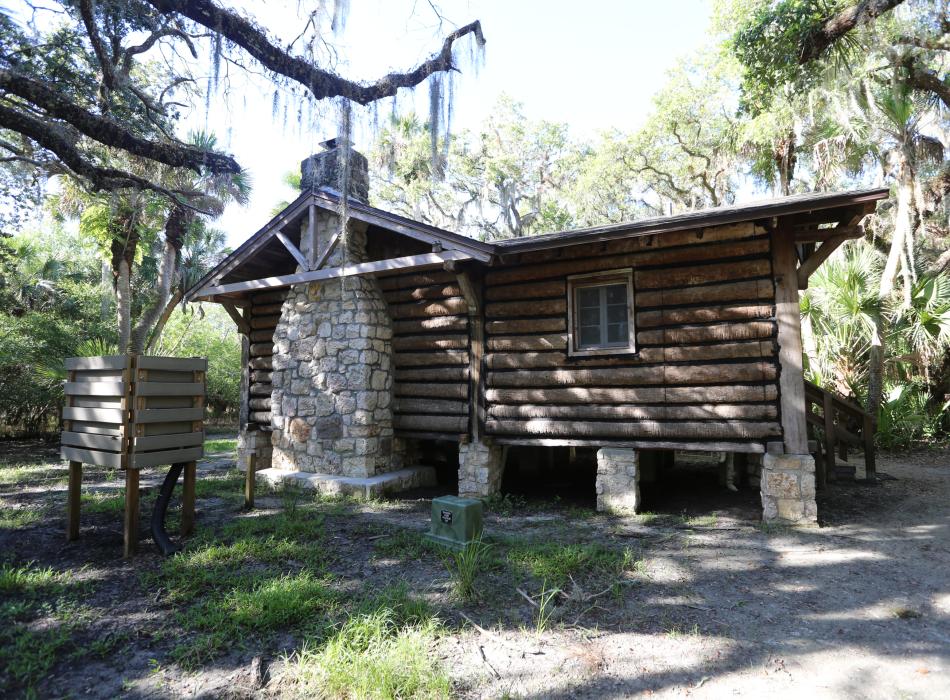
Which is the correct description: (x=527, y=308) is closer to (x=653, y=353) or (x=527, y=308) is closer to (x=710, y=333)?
(x=653, y=353)

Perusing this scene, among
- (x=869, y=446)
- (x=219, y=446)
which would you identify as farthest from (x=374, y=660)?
(x=219, y=446)

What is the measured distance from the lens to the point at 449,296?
27.5 ft

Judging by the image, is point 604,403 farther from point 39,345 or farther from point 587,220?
point 587,220

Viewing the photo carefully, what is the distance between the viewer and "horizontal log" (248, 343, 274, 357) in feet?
33.5

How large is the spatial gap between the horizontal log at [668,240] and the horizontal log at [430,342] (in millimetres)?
1782

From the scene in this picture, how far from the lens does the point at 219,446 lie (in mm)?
14805

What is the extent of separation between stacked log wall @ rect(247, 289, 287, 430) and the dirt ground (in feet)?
11.7

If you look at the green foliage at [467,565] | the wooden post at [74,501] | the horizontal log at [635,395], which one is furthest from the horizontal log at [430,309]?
the wooden post at [74,501]

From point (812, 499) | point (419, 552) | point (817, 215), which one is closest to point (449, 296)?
point (419, 552)

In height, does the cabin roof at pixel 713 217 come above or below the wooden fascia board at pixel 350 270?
above

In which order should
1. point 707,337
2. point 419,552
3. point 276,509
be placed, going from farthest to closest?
A: 1. point 276,509
2. point 707,337
3. point 419,552

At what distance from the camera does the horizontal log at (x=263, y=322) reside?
33.5 feet

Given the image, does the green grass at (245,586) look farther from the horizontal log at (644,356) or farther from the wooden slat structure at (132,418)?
the horizontal log at (644,356)

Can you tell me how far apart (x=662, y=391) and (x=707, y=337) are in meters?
0.90
